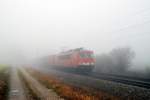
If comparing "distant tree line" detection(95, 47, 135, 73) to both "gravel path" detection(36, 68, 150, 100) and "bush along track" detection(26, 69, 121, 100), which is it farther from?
"bush along track" detection(26, 69, 121, 100)

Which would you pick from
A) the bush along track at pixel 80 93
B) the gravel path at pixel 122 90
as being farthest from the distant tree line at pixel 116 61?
the bush along track at pixel 80 93

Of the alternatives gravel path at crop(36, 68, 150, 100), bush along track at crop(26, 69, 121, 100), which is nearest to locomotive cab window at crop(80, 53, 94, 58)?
gravel path at crop(36, 68, 150, 100)

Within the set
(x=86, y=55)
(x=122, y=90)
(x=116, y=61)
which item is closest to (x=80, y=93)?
(x=122, y=90)

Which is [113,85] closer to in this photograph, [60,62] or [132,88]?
[132,88]

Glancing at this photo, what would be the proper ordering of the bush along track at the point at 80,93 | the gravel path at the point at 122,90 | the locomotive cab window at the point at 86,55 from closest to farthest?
1. the gravel path at the point at 122,90
2. the bush along track at the point at 80,93
3. the locomotive cab window at the point at 86,55

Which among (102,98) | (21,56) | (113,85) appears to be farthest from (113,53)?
(21,56)

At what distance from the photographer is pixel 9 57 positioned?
189 meters

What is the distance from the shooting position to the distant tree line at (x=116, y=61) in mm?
39281

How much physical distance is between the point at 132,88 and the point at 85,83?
335 inches

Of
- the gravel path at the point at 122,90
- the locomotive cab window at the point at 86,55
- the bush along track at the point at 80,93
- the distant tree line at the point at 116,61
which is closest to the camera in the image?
the gravel path at the point at 122,90

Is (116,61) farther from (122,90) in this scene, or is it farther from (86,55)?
(122,90)

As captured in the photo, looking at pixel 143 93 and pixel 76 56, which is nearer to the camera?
pixel 143 93

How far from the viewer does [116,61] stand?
40.7m

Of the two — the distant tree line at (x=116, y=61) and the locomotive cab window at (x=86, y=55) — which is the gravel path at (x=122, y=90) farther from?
the distant tree line at (x=116, y=61)
